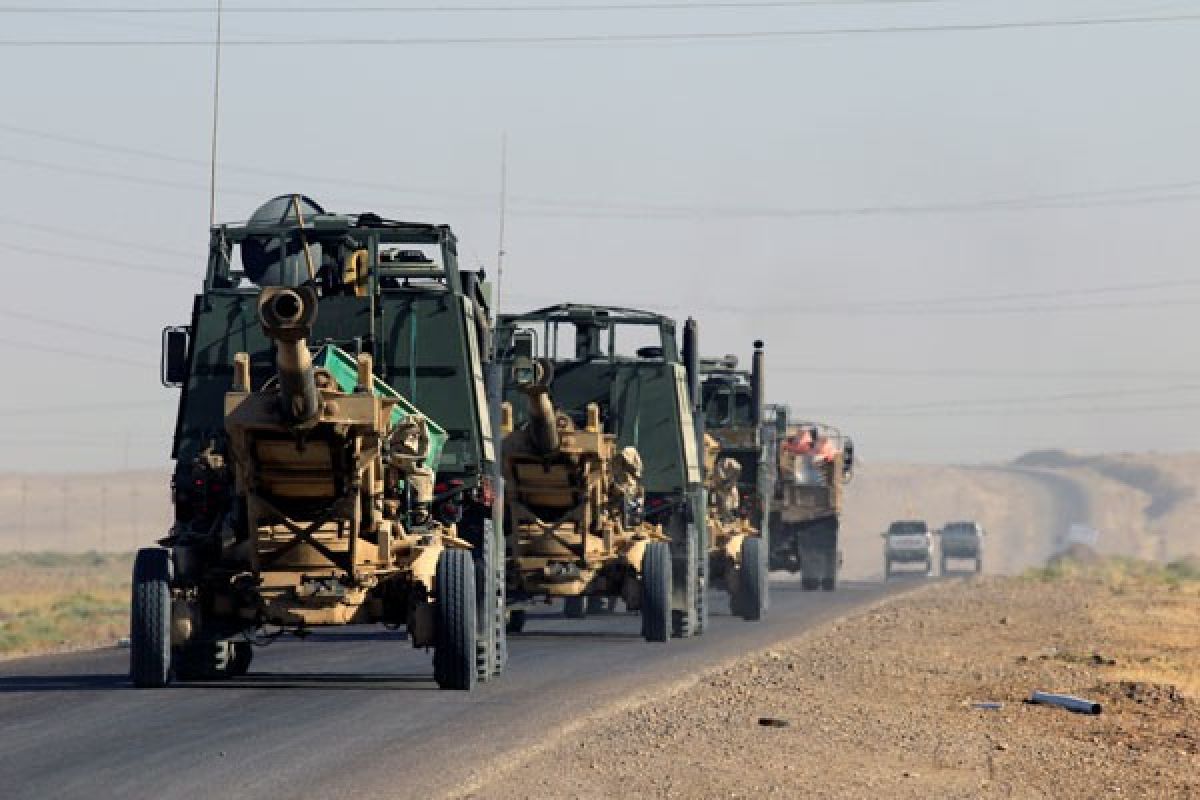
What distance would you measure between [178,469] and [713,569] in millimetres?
18973

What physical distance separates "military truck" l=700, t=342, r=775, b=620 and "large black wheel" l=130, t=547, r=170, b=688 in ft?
61.4

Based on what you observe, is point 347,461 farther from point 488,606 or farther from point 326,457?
point 488,606

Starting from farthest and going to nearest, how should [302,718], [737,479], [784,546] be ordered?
[784,546] < [737,479] < [302,718]

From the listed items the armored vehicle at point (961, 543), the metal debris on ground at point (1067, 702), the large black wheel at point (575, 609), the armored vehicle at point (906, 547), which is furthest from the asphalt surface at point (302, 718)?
the armored vehicle at point (961, 543)

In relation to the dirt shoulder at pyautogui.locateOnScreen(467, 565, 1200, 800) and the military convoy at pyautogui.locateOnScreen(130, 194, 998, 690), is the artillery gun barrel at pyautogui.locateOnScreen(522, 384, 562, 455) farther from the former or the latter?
the dirt shoulder at pyautogui.locateOnScreen(467, 565, 1200, 800)

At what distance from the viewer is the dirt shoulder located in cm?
1469

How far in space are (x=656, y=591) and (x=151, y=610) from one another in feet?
34.8

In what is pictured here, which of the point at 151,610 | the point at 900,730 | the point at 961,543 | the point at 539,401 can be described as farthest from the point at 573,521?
the point at 961,543

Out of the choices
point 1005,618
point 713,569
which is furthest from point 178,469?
point 1005,618

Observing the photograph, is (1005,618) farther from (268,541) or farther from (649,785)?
(649,785)

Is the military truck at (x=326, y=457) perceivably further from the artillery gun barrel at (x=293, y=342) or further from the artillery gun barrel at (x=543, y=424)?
the artillery gun barrel at (x=543, y=424)

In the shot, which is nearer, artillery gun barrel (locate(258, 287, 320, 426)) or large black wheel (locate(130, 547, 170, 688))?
artillery gun barrel (locate(258, 287, 320, 426))

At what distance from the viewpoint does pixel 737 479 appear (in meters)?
40.2

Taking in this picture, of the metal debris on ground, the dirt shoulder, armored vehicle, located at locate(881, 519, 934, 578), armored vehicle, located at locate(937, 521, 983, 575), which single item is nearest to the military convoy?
the dirt shoulder
